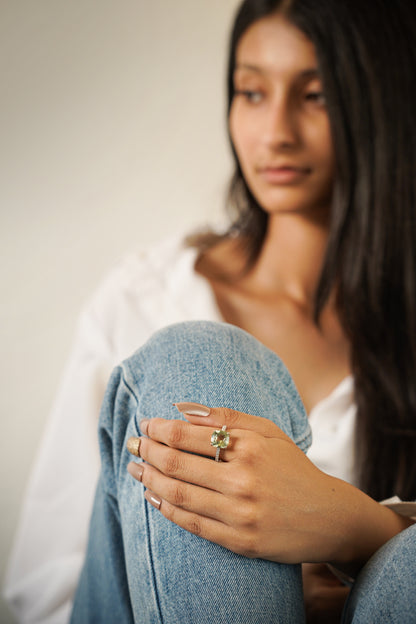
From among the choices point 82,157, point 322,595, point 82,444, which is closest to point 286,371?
point 322,595

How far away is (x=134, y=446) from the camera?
0.54 meters

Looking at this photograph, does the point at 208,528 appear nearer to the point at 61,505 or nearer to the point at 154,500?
the point at 154,500

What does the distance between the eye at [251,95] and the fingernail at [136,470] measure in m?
0.79

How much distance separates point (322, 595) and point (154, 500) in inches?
10.9

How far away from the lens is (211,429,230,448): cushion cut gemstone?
50 cm

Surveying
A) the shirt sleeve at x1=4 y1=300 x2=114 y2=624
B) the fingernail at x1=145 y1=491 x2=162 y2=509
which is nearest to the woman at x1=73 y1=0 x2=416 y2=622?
the fingernail at x1=145 y1=491 x2=162 y2=509

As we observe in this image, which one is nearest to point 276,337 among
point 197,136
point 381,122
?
point 381,122

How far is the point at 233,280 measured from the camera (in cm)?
124

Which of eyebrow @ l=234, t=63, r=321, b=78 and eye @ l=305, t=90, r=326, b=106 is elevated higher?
eyebrow @ l=234, t=63, r=321, b=78

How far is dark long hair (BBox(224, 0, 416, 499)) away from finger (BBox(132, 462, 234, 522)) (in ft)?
1.69

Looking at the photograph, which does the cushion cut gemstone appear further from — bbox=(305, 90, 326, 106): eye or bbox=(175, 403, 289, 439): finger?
bbox=(305, 90, 326, 106): eye

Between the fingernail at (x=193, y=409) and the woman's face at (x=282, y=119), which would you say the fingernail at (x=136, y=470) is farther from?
the woman's face at (x=282, y=119)

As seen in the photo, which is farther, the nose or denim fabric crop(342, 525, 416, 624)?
the nose

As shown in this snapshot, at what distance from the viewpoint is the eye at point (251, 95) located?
3.61 ft
